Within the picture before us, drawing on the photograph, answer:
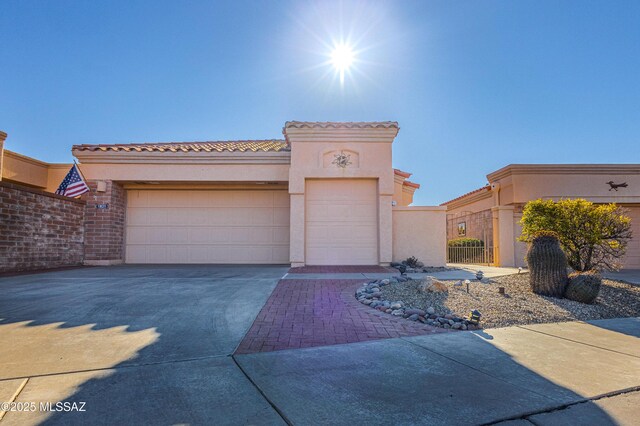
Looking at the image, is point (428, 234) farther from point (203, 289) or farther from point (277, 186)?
point (203, 289)

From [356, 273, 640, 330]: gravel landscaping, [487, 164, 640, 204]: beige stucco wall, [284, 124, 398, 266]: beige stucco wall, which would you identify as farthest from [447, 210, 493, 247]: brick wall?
[356, 273, 640, 330]: gravel landscaping

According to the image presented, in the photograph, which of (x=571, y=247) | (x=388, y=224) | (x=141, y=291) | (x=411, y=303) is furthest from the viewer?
(x=388, y=224)

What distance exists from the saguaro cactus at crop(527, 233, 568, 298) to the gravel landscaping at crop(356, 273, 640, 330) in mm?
229

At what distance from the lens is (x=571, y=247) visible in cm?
796

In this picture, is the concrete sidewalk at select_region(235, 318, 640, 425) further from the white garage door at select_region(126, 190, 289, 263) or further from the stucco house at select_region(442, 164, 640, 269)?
the stucco house at select_region(442, 164, 640, 269)

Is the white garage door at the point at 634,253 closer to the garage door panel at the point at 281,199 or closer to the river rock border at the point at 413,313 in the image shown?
the river rock border at the point at 413,313

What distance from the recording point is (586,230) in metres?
7.74

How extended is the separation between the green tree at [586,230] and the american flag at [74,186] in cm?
1386

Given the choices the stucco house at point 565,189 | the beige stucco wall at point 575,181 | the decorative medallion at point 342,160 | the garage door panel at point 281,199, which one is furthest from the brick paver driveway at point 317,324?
the beige stucco wall at point 575,181

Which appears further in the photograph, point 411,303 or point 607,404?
point 411,303

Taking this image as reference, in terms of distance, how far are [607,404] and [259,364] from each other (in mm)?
2851

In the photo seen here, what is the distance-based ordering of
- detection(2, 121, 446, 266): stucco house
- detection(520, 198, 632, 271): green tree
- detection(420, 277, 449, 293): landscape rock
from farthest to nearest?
detection(2, 121, 446, 266): stucco house, detection(520, 198, 632, 271): green tree, detection(420, 277, 449, 293): landscape rock

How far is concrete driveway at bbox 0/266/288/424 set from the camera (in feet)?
8.08

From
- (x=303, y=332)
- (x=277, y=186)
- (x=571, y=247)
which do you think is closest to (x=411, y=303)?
(x=303, y=332)
